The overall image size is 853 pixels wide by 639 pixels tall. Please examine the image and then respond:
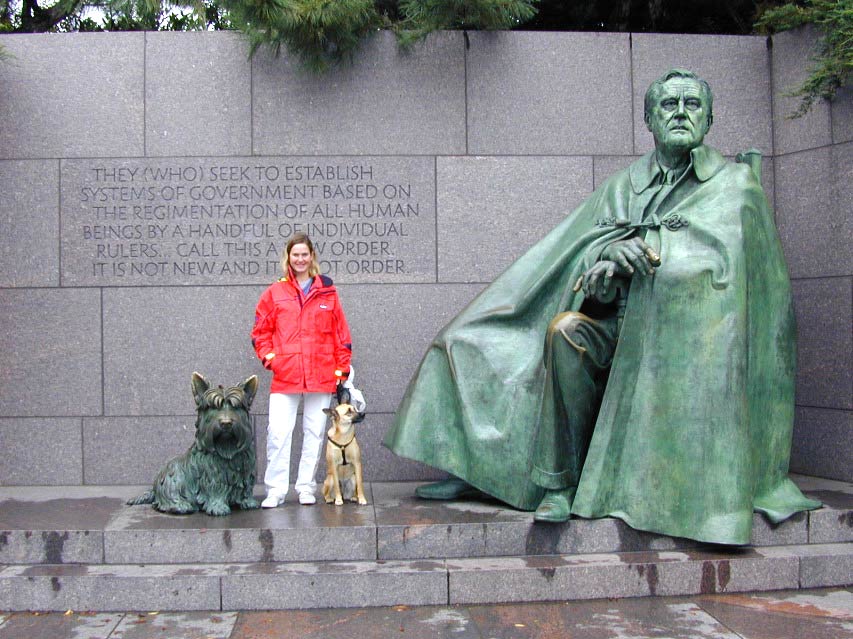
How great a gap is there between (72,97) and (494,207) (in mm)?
3331

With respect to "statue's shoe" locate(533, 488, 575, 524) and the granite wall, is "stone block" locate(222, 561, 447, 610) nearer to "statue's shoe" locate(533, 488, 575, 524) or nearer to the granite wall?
"statue's shoe" locate(533, 488, 575, 524)

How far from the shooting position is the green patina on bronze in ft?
17.1

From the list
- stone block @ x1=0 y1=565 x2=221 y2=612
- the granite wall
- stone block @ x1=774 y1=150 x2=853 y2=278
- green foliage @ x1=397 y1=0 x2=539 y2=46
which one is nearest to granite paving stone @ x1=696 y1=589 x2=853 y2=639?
the granite wall

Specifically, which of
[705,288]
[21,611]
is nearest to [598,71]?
[705,288]

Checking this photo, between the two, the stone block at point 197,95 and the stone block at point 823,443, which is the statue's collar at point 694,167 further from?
the stone block at point 197,95

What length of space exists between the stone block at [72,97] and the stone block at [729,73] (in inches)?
156

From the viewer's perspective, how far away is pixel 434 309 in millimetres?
7488

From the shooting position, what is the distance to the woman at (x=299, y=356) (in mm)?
6082

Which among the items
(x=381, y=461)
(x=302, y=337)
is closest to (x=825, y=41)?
(x=302, y=337)

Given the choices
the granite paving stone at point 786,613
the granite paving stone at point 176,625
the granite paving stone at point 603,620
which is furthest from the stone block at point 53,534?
the granite paving stone at point 786,613

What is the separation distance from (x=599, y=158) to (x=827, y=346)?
222cm

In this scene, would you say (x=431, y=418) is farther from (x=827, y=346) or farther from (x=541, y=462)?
(x=827, y=346)

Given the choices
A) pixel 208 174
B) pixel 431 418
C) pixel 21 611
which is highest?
pixel 208 174

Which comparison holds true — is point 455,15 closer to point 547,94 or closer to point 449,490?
point 547,94
